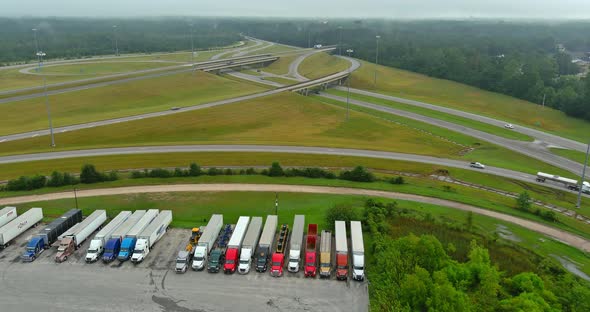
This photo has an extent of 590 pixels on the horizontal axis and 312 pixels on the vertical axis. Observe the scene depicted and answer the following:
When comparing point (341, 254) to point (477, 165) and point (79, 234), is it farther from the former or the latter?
point (477, 165)

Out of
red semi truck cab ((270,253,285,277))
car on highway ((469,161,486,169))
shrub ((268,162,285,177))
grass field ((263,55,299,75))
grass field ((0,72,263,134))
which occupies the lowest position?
red semi truck cab ((270,253,285,277))

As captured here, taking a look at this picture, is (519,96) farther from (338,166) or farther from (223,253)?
(223,253)

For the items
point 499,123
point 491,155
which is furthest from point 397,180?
point 499,123

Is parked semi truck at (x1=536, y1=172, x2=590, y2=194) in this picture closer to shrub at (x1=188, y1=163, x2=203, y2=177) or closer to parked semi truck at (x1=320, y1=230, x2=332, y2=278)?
parked semi truck at (x1=320, y1=230, x2=332, y2=278)

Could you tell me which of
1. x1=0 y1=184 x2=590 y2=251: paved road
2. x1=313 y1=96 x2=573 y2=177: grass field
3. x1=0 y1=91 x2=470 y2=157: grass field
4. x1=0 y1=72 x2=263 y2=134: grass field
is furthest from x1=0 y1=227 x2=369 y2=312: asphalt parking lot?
x1=0 y1=72 x2=263 y2=134: grass field

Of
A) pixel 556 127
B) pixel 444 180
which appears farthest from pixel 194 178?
pixel 556 127

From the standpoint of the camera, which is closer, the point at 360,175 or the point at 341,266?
the point at 341,266
